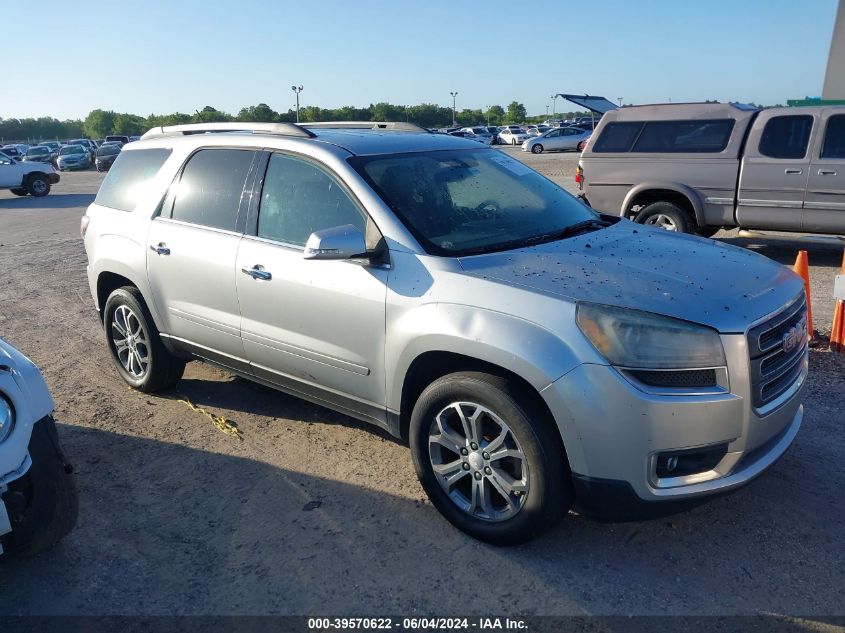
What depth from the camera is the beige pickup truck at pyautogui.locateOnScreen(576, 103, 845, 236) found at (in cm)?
852

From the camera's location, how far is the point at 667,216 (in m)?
9.31

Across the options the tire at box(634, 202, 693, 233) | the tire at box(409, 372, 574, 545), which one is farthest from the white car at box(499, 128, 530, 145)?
the tire at box(409, 372, 574, 545)

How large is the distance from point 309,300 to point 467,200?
1.03 m

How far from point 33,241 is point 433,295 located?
12228 mm

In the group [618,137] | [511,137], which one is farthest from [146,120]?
[618,137]

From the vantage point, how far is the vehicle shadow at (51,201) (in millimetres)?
20266

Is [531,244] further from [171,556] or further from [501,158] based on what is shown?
[171,556]

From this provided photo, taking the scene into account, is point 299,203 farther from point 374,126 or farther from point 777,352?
point 777,352

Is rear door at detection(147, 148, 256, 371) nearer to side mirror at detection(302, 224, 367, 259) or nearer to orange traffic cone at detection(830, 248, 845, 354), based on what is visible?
side mirror at detection(302, 224, 367, 259)

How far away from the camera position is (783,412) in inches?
123

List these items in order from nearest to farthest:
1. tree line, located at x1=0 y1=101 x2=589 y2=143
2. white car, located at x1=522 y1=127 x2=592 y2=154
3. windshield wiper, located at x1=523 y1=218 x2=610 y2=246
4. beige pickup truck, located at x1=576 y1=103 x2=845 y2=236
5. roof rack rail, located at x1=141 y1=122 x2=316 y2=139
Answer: windshield wiper, located at x1=523 y1=218 x2=610 y2=246 → roof rack rail, located at x1=141 y1=122 x2=316 y2=139 → beige pickup truck, located at x1=576 y1=103 x2=845 y2=236 → white car, located at x1=522 y1=127 x2=592 y2=154 → tree line, located at x1=0 y1=101 x2=589 y2=143

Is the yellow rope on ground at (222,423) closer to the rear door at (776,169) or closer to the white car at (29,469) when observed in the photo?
the white car at (29,469)

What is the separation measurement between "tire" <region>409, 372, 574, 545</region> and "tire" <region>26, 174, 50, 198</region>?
78.2ft

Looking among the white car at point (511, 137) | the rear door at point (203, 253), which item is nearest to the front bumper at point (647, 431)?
the rear door at point (203, 253)
